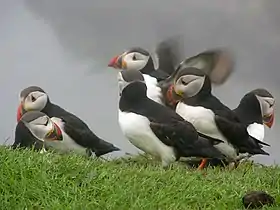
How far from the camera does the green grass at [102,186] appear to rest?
2.43m

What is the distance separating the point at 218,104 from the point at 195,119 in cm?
17

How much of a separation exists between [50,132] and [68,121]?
0.22m

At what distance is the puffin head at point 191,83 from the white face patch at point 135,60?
1.36ft

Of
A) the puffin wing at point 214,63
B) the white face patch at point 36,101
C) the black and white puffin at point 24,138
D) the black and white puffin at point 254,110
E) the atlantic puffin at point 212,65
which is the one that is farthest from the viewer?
the puffin wing at point 214,63

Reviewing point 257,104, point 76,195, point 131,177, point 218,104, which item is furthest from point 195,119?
point 76,195

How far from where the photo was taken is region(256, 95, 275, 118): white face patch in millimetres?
4026

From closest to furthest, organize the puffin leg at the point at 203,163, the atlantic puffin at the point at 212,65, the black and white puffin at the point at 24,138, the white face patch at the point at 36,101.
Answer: the black and white puffin at the point at 24,138, the puffin leg at the point at 203,163, the white face patch at the point at 36,101, the atlantic puffin at the point at 212,65

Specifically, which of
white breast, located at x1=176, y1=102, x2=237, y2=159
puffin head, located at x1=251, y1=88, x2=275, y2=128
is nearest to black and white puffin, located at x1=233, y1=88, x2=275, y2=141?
puffin head, located at x1=251, y1=88, x2=275, y2=128

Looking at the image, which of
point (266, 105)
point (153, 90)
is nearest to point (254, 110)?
point (266, 105)

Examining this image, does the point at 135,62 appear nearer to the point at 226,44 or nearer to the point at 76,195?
the point at 226,44

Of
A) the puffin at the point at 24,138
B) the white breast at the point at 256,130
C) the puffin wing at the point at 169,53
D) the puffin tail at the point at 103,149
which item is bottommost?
the white breast at the point at 256,130

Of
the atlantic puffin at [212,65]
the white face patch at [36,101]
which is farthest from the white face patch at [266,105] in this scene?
the white face patch at [36,101]

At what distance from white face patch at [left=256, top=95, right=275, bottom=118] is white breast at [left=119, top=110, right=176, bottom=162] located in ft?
2.69

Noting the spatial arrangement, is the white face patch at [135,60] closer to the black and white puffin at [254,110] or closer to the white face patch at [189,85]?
the white face patch at [189,85]
